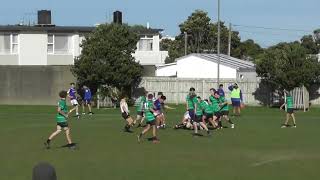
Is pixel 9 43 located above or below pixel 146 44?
below

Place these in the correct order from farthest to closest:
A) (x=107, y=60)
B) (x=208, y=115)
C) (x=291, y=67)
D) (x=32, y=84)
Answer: (x=32, y=84)
(x=107, y=60)
(x=291, y=67)
(x=208, y=115)

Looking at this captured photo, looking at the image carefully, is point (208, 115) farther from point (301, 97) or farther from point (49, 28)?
point (49, 28)

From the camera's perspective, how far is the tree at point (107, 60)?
144 feet

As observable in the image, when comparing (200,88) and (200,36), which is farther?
(200,36)

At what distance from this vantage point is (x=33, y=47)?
5716cm

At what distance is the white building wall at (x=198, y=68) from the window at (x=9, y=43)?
15.1 metres

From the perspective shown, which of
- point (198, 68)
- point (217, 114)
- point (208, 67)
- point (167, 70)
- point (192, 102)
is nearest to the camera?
point (192, 102)

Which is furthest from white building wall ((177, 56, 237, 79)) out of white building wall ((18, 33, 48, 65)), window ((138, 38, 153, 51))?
white building wall ((18, 33, 48, 65))

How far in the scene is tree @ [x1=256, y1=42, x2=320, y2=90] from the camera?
42062mm

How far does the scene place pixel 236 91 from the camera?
32.6 metres

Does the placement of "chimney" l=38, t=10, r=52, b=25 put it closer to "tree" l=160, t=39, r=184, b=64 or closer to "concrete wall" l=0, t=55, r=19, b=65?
"concrete wall" l=0, t=55, r=19, b=65

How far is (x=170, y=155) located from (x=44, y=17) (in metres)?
46.6

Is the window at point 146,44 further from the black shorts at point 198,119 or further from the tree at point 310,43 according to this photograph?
the tree at point 310,43

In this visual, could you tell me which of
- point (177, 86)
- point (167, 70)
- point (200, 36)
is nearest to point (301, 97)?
point (177, 86)
